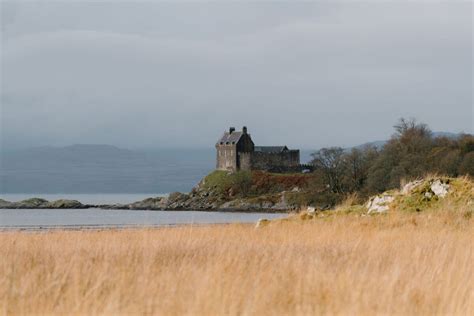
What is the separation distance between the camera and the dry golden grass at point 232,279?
→ 9.01 metres

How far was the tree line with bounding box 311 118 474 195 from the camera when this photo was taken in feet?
263

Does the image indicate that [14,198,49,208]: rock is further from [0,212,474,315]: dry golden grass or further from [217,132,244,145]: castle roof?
[0,212,474,315]: dry golden grass

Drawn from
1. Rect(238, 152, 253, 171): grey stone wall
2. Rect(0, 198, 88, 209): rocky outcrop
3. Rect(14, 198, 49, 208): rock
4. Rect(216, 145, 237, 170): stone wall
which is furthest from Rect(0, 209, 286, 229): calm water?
Rect(14, 198, 49, 208): rock

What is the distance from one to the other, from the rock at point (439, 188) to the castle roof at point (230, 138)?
419 feet

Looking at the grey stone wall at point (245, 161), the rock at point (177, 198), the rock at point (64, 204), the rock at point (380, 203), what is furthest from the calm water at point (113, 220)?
the rock at point (64, 204)

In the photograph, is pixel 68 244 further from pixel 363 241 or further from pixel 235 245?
pixel 363 241

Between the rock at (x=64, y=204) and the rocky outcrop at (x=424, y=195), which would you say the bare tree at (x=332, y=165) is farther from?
the rocky outcrop at (x=424, y=195)

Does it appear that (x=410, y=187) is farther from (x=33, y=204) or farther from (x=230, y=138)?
(x=33, y=204)

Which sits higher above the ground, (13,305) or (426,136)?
(426,136)

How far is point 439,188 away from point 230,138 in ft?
430

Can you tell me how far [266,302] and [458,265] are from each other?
415cm

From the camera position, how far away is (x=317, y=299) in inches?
372

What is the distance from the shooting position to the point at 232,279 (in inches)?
397

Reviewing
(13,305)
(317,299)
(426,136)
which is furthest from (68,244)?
(426,136)
